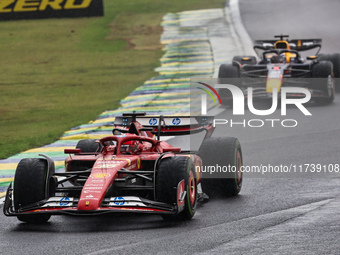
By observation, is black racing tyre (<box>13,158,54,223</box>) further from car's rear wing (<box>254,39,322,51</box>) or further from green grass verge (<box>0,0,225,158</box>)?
car's rear wing (<box>254,39,322,51</box>)

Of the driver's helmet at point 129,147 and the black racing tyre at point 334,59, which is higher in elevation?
the driver's helmet at point 129,147

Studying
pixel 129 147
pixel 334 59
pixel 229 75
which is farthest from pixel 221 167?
pixel 334 59

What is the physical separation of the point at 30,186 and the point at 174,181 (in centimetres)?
164

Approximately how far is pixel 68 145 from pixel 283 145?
396 cm

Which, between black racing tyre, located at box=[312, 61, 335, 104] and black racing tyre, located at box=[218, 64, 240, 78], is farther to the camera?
black racing tyre, located at box=[218, 64, 240, 78]

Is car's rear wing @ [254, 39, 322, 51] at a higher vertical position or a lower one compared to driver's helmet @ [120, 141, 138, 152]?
lower

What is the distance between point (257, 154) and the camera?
13211mm

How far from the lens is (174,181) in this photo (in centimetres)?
858

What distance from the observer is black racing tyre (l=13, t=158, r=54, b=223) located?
873 centimetres

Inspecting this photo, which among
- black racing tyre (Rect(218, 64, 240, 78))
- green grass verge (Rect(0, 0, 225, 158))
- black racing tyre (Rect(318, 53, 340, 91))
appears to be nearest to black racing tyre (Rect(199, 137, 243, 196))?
green grass verge (Rect(0, 0, 225, 158))

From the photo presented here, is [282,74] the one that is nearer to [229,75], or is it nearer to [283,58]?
[283,58]

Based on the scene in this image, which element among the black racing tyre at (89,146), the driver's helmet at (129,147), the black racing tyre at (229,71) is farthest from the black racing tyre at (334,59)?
the driver's helmet at (129,147)

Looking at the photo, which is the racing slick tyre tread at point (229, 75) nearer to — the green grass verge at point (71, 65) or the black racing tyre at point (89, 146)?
the green grass verge at point (71, 65)

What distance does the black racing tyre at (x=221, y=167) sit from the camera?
10.0 meters
